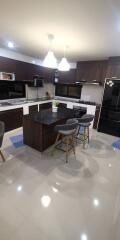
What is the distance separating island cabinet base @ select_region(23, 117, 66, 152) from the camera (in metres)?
2.79

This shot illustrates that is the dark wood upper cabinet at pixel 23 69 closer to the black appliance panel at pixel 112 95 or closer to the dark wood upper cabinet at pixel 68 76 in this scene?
the dark wood upper cabinet at pixel 68 76

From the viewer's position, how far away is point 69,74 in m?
5.30

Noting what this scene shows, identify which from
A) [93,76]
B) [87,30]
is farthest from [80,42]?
[93,76]

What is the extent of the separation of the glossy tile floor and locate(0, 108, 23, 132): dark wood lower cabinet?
1058 mm

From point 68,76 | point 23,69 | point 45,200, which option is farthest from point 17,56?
point 45,200

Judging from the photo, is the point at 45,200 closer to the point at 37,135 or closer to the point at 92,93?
the point at 37,135

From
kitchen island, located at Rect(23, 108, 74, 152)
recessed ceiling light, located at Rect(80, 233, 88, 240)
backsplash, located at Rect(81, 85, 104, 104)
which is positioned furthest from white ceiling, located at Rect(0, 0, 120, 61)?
recessed ceiling light, located at Rect(80, 233, 88, 240)

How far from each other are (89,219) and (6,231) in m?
0.97

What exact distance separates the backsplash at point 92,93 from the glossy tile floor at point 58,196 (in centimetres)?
267

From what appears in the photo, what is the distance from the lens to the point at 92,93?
5.07 metres

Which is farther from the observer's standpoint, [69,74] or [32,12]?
[69,74]

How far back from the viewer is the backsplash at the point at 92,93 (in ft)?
16.1

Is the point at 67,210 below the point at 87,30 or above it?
below

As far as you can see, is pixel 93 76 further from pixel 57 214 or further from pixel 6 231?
pixel 6 231
